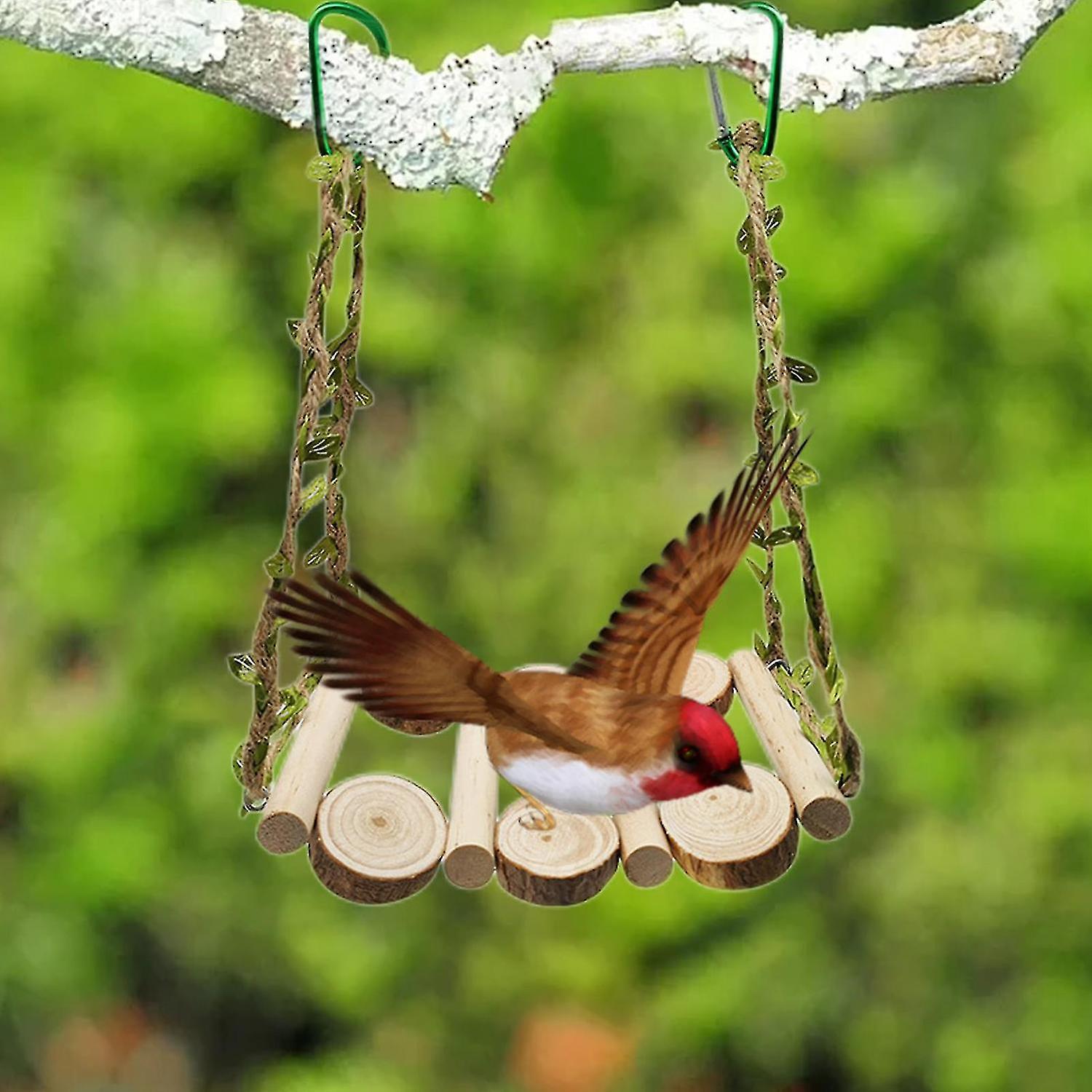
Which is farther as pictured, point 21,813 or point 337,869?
point 21,813

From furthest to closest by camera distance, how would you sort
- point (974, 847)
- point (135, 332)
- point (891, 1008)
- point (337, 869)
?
1. point (891, 1008)
2. point (974, 847)
3. point (135, 332)
4. point (337, 869)

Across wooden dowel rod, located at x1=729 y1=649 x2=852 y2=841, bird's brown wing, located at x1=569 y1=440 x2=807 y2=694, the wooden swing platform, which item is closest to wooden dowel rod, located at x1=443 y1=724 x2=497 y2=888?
the wooden swing platform

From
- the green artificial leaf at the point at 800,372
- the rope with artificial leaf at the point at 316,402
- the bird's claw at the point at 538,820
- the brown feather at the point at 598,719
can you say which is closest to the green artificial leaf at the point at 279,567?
the rope with artificial leaf at the point at 316,402

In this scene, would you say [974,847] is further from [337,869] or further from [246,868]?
[337,869]

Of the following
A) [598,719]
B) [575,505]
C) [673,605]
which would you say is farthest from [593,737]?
[575,505]

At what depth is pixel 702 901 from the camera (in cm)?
245

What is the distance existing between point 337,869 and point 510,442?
1.38 meters

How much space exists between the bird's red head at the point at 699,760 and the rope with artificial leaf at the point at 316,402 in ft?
0.94

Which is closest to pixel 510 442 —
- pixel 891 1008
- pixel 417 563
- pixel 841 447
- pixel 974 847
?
pixel 417 563

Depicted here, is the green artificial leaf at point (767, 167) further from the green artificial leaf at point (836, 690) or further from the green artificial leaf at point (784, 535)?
the green artificial leaf at point (836, 690)

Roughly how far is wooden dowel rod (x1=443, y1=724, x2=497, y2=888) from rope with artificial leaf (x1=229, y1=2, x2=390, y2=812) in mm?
149

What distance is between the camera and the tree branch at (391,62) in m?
1.03

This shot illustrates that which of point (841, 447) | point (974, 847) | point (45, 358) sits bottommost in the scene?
point (974, 847)

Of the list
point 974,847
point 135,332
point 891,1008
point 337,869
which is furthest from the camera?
point 891,1008
